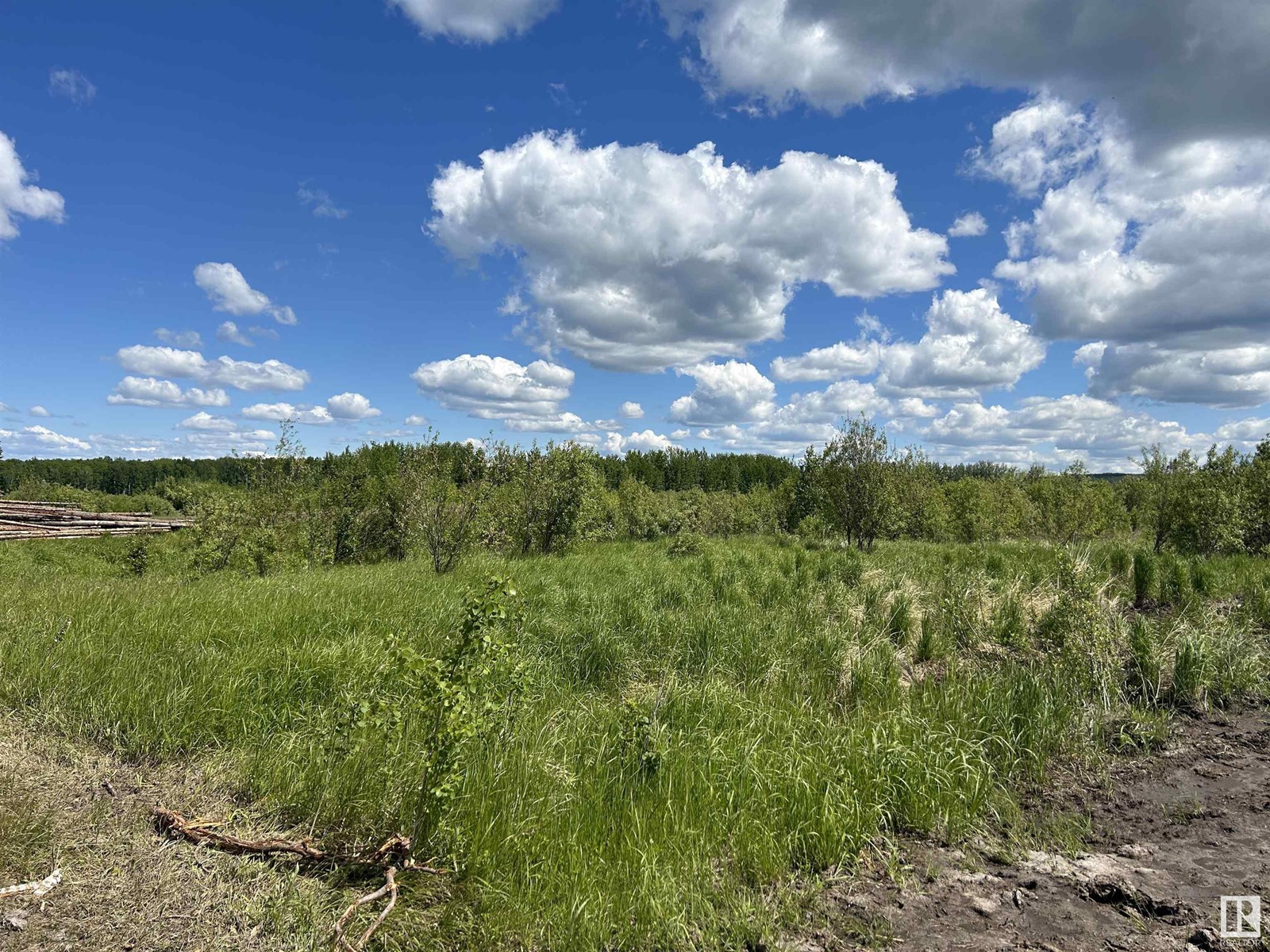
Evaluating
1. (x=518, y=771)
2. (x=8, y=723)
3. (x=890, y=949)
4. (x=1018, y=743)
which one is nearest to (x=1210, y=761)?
(x=1018, y=743)

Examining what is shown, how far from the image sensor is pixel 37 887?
296cm

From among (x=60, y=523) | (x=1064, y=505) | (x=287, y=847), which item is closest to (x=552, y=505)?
(x=287, y=847)

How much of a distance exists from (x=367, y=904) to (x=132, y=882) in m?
1.21

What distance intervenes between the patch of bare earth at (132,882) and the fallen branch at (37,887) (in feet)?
0.07

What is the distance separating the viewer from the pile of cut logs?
31375mm

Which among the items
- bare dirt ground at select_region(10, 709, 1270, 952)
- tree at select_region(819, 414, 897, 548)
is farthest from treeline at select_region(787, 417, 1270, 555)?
bare dirt ground at select_region(10, 709, 1270, 952)

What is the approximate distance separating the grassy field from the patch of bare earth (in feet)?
0.80

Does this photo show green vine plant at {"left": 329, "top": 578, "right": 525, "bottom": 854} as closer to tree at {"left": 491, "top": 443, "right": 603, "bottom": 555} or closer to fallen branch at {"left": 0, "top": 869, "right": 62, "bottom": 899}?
fallen branch at {"left": 0, "top": 869, "right": 62, "bottom": 899}

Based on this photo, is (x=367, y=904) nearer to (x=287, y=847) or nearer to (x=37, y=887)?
(x=287, y=847)

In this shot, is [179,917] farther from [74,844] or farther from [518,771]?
[518,771]

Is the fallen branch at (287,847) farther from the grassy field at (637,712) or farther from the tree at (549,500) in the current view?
the tree at (549,500)

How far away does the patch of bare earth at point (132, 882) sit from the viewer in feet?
9.33

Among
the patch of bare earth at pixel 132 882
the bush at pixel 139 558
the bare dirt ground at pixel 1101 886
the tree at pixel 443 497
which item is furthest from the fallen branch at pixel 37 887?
the bush at pixel 139 558

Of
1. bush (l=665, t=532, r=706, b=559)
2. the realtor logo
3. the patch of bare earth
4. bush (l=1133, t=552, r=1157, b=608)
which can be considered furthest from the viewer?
bush (l=665, t=532, r=706, b=559)
